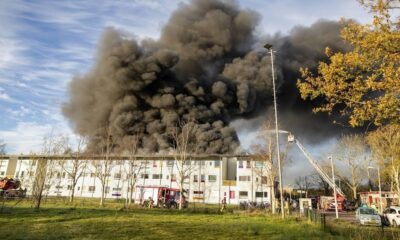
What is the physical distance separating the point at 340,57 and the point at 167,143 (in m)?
48.9

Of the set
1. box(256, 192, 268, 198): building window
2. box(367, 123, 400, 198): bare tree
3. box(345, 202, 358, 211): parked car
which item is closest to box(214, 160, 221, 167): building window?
box(256, 192, 268, 198): building window

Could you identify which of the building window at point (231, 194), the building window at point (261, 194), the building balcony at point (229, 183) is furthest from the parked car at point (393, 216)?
the building balcony at point (229, 183)

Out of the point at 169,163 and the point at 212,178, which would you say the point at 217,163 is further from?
the point at 169,163

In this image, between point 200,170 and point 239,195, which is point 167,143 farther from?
point 239,195

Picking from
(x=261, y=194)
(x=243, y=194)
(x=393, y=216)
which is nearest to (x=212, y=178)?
(x=243, y=194)

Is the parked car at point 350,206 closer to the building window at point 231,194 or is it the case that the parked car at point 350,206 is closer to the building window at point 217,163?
the building window at point 231,194

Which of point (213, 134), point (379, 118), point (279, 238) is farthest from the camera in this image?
point (213, 134)

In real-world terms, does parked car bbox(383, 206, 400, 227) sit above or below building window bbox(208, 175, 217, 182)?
below

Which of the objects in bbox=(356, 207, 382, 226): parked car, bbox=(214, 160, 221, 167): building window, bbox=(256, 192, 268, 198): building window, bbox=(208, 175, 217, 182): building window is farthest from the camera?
bbox=(214, 160, 221, 167): building window

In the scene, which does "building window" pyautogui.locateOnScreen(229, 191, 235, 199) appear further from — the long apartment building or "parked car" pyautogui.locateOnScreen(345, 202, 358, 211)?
"parked car" pyautogui.locateOnScreen(345, 202, 358, 211)

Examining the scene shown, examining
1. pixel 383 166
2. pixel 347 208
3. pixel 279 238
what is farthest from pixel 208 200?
pixel 279 238

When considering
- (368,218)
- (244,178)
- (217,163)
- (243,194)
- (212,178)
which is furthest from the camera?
(217,163)

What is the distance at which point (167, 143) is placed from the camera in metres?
57.9

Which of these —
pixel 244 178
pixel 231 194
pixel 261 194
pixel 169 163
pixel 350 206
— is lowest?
pixel 350 206
